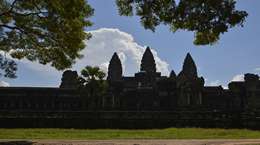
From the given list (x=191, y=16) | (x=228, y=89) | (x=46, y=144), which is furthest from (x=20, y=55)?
(x=228, y=89)

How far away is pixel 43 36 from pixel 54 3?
251 cm

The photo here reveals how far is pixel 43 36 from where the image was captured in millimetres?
21422

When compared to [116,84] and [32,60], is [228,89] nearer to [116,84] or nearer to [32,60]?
[116,84]

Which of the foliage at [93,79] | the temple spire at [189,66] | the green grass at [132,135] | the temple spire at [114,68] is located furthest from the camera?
the temple spire at [114,68]

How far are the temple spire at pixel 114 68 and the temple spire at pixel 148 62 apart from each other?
480 cm

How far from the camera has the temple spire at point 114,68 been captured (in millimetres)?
89750

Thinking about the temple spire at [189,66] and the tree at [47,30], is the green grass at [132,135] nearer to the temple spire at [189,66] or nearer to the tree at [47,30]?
Result: the tree at [47,30]

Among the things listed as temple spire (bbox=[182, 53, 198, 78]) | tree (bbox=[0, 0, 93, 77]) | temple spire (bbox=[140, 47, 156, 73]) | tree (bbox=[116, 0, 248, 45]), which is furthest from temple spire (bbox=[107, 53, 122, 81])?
tree (bbox=[116, 0, 248, 45])

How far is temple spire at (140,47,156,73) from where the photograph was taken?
91.0 m

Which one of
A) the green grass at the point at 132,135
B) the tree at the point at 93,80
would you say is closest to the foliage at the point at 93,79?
the tree at the point at 93,80

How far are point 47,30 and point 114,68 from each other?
69.6 m

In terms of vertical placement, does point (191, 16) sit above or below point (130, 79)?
below

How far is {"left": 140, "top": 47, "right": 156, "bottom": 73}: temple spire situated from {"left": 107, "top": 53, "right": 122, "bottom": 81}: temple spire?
4802 mm

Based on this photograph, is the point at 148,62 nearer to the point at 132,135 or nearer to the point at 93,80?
the point at 93,80
